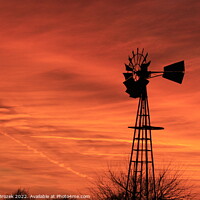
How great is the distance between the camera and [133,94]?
24219 mm

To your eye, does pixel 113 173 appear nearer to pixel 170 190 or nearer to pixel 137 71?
pixel 170 190

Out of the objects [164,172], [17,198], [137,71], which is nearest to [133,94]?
[137,71]

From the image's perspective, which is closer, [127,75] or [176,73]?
[176,73]

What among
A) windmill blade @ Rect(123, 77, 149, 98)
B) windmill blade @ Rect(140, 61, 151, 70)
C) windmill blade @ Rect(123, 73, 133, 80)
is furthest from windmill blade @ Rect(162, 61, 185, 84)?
windmill blade @ Rect(123, 73, 133, 80)

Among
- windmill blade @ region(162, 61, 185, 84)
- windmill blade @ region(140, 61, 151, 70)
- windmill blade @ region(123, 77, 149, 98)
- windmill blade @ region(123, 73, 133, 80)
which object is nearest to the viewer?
windmill blade @ region(123, 77, 149, 98)

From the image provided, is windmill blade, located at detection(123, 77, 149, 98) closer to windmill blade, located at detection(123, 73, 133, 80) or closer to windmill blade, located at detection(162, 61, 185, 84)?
windmill blade, located at detection(123, 73, 133, 80)

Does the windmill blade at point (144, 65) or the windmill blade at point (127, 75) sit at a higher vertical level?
the windmill blade at point (144, 65)

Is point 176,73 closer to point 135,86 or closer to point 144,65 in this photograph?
point 144,65

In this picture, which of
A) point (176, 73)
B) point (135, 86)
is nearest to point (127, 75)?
point (135, 86)

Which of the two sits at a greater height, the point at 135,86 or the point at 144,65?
the point at 144,65

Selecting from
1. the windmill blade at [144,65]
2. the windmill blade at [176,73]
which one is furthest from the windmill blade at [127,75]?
the windmill blade at [176,73]

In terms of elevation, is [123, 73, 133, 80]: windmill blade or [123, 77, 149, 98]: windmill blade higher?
[123, 73, 133, 80]: windmill blade

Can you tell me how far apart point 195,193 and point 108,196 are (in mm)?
6092

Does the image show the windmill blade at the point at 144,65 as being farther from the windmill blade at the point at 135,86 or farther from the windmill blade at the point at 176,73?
the windmill blade at the point at 176,73
